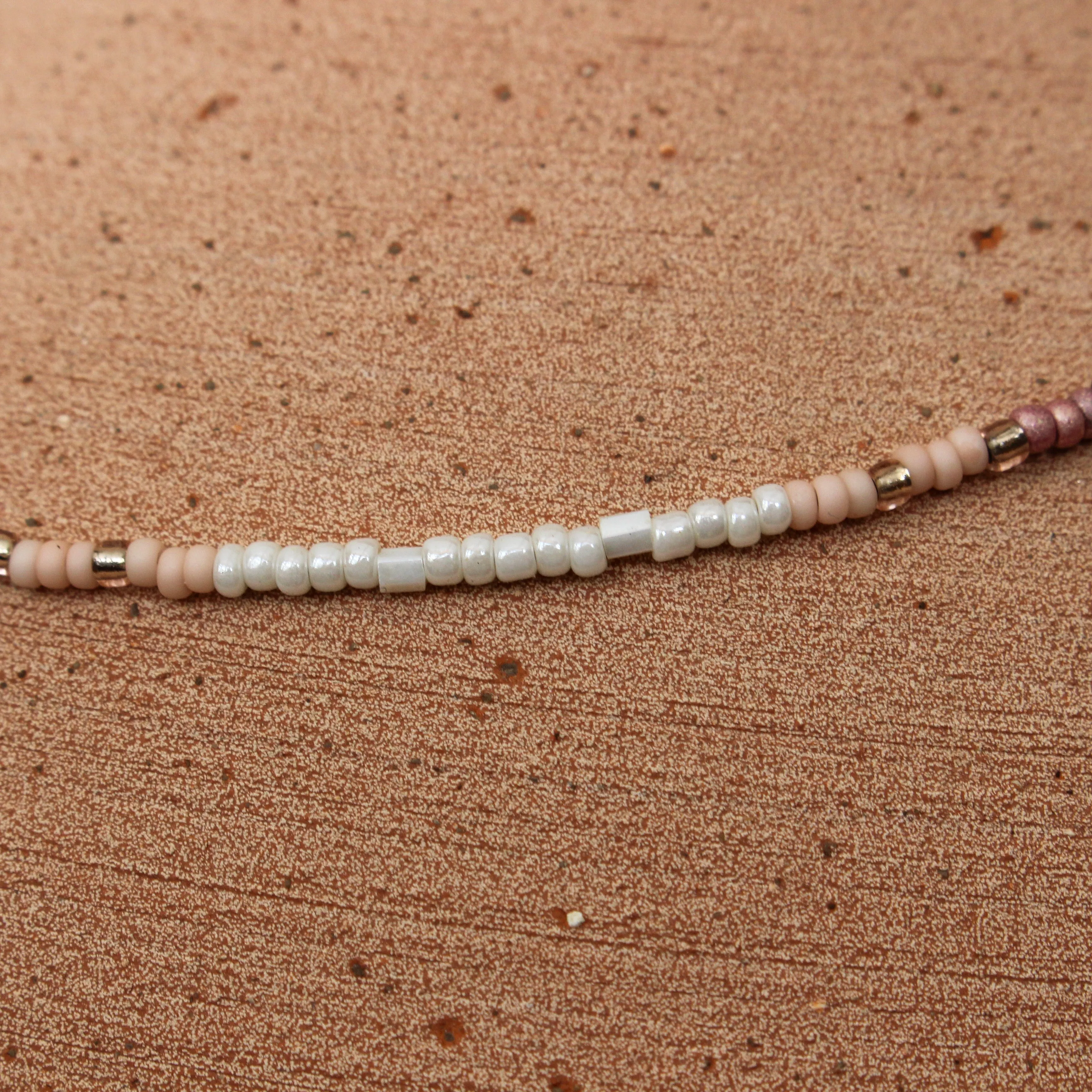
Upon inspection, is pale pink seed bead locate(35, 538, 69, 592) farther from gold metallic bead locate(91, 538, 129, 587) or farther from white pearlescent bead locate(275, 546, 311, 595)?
white pearlescent bead locate(275, 546, 311, 595)

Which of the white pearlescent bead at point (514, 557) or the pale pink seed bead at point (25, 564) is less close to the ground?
the pale pink seed bead at point (25, 564)

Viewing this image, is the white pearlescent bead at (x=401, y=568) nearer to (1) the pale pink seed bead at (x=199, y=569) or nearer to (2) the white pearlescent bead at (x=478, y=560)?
(2) the white pearlescent bead at (x=478, y=560)

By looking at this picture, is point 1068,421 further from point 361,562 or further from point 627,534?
point 361,562

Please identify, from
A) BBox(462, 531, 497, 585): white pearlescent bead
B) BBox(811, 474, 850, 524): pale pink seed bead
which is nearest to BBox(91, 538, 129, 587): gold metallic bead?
BBox(462, 531, 497, 585): white pearlescent bead

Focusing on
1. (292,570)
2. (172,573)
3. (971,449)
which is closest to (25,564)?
(172,573)

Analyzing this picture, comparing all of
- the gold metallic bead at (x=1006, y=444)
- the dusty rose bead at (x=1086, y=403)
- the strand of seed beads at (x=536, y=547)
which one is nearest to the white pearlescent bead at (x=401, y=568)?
the strand of seed beads at (x=536, y=547)
